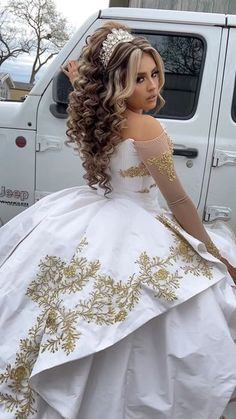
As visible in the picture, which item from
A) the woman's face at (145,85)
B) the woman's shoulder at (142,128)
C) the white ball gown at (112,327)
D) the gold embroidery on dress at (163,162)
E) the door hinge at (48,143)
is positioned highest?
the woman's face at (145,85)

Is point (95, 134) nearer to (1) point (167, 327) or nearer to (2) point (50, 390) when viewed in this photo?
(1) point (167, 327)

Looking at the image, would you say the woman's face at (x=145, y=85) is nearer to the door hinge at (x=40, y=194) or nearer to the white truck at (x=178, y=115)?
the white truck at (x=178, y=115)

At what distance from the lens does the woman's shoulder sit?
1.62 m

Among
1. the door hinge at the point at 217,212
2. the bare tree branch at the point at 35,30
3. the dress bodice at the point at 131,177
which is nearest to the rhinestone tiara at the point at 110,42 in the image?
the dress bodice at the point at 131,177

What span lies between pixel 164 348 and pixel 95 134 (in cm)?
75

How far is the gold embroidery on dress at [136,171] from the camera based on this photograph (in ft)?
5.51

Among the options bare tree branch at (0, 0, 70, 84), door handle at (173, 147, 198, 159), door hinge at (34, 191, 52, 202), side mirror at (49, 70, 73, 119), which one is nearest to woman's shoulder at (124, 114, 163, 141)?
door handle at (173, 147, 198, 159)

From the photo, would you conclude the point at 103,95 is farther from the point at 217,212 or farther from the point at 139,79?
the point at 217,212

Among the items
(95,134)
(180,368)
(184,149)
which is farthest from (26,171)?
(180,368)

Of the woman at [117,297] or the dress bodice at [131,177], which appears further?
the dress bodice at [131,177]

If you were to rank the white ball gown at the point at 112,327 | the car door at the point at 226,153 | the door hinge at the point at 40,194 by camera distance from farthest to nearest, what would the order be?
1. the door hinge at the point at 40,194
2. the car door at the point at 226,153
3. the white ball gown at the point at 112,327

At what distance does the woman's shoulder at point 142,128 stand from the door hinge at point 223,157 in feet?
3.73

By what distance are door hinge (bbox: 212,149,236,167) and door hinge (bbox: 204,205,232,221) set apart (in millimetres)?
259

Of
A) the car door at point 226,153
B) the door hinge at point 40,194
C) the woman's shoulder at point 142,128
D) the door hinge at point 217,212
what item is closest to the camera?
the woman's shoulder at point 142,128
